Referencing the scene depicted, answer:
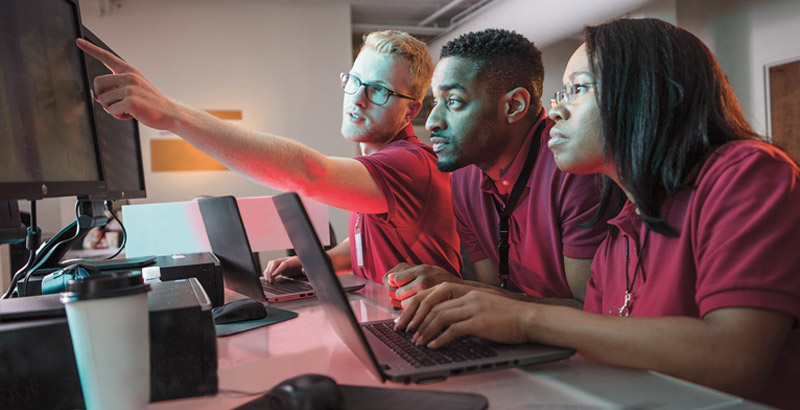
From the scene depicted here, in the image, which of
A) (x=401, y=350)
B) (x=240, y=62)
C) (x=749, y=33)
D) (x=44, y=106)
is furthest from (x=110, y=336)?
(x=240, y=62)

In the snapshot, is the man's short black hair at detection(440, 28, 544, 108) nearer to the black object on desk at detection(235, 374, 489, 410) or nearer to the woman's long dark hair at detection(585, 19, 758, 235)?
the woman's long dark hair at detection(585, 19, 758, 235)

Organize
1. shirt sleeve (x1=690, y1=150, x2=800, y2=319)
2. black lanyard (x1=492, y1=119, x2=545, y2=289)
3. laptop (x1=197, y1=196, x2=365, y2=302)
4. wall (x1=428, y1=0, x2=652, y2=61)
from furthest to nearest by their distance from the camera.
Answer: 1. wall (x1=428, y1=0, x2=652, y2=61)
2. black lanyard (x1=492, y1=119, x2=545, y2=289)
3. laptop (x1=197, y1=196, x2=365, y2=302)
4. shirt sleeve (x1=690, y1=150, x2=800, y2=319)

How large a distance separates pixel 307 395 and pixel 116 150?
1.24 metres

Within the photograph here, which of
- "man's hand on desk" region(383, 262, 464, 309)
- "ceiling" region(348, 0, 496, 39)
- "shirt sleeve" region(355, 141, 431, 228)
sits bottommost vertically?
"man's hand on desk" region(383, 262, 464, 309)

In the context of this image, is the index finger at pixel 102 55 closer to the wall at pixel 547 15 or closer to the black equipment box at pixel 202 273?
the black equipment box at pixel 202 273

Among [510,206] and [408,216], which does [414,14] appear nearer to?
[408,216]

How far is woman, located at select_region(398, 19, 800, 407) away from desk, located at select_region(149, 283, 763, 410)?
45mm

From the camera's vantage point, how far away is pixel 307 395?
2.09ft

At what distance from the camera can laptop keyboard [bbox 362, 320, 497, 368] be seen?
0.81 metres

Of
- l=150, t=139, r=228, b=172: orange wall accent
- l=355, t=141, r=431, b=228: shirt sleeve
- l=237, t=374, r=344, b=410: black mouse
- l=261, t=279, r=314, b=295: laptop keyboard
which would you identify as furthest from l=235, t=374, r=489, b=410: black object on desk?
l=150, t=139, r=228, b=172: orange wall accent

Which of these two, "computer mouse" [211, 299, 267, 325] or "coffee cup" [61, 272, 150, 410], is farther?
"computer mouse" [211, 299, 267, 325]

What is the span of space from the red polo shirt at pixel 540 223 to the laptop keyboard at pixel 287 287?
50cm

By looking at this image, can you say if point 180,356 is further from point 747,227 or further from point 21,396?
point 747,227

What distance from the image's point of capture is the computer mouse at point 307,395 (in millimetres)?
631
